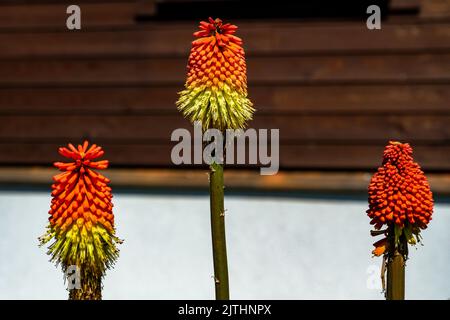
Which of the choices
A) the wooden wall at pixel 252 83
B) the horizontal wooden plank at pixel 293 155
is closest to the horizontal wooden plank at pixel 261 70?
the wooden wall at pixel 252 83

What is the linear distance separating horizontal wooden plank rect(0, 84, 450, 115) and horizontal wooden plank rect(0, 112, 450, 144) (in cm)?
5

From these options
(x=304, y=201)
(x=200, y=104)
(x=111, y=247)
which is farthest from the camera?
(x=304, y=201)

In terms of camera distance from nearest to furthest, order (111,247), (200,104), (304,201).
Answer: (111,247), (200,104), (304,201)

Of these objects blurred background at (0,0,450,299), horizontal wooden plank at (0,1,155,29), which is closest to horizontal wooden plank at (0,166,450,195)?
blurred background at (0,0,450,299)

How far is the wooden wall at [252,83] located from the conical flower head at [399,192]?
315 centimetres

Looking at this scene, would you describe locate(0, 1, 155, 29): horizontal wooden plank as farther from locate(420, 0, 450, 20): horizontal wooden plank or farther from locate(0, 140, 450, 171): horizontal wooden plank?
locate(420, 0, 450, 20): horizontal wooden plank

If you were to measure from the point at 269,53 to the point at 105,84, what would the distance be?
118cm

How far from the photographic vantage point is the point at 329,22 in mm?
6039

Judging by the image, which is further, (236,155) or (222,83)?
(236,155)

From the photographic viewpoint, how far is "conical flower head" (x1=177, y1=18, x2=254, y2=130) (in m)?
3.02

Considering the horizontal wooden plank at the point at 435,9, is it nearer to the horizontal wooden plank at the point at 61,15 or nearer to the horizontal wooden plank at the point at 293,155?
the horizontal wooden plank at the point at 293,155

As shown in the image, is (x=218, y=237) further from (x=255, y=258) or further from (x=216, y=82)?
(x=255, y=258)
